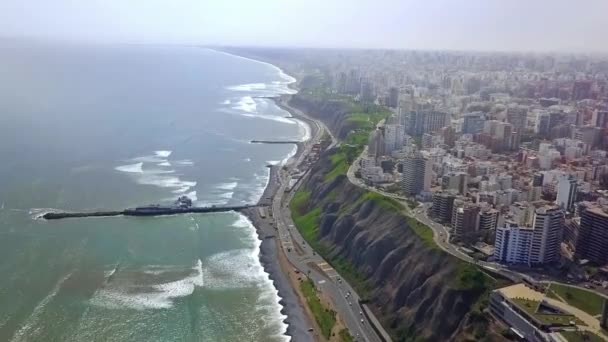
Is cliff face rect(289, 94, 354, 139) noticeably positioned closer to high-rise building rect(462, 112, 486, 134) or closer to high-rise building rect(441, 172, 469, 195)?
high-rise building rect(462, 112, 486, 134)

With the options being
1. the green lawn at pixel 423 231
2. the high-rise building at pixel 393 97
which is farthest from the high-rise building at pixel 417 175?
the high-rise building at pixel 393 97

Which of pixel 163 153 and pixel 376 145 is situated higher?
pixel 376 145

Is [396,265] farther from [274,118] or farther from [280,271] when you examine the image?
[274,118]

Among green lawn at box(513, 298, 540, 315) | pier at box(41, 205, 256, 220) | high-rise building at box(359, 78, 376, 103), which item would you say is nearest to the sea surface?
pier at box(41, 205, 256, 220)

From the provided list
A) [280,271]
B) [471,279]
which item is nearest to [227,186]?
[280,271]

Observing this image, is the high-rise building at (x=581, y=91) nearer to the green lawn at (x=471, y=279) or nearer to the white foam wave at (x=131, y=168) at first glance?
the white foam wave at (x=131, y=168)

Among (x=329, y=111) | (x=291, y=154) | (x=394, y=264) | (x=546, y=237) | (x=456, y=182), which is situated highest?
(x=546, y=237)
